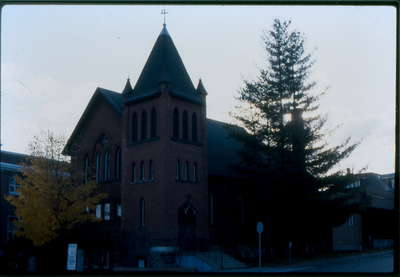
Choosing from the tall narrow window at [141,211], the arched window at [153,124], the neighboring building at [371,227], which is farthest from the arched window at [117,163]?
the neighboring building at [371,227]

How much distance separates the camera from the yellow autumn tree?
92.2ft

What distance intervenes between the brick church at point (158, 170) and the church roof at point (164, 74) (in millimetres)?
67

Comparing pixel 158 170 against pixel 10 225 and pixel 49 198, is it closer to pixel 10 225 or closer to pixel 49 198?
pixel 49 198

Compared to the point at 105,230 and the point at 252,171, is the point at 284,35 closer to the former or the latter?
the point at 252,171

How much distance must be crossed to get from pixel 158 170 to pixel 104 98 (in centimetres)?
927

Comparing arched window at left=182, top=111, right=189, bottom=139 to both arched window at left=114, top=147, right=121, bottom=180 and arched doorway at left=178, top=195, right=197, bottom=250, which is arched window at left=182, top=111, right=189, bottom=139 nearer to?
arched doorway at left=178, top=195, right=197, bottom=250

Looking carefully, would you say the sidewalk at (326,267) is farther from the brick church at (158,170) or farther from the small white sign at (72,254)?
the small white sign at (72,254)

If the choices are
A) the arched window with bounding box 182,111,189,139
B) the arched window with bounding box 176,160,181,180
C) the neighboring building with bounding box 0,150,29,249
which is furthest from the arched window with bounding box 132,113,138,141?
the neighboring building with bounding box 0,150,29,249

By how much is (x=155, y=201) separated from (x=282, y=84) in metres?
11.9

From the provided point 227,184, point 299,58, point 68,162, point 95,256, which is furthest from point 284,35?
point 95,256

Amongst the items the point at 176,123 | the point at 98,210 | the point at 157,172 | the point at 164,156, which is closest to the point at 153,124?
the point at 176,123

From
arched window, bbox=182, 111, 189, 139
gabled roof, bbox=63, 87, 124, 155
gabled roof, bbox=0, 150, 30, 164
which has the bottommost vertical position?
gabled roof, bbox=0, 150, 30, 164

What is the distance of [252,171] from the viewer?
33.8 m

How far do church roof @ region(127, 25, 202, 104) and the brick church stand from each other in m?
0.07
